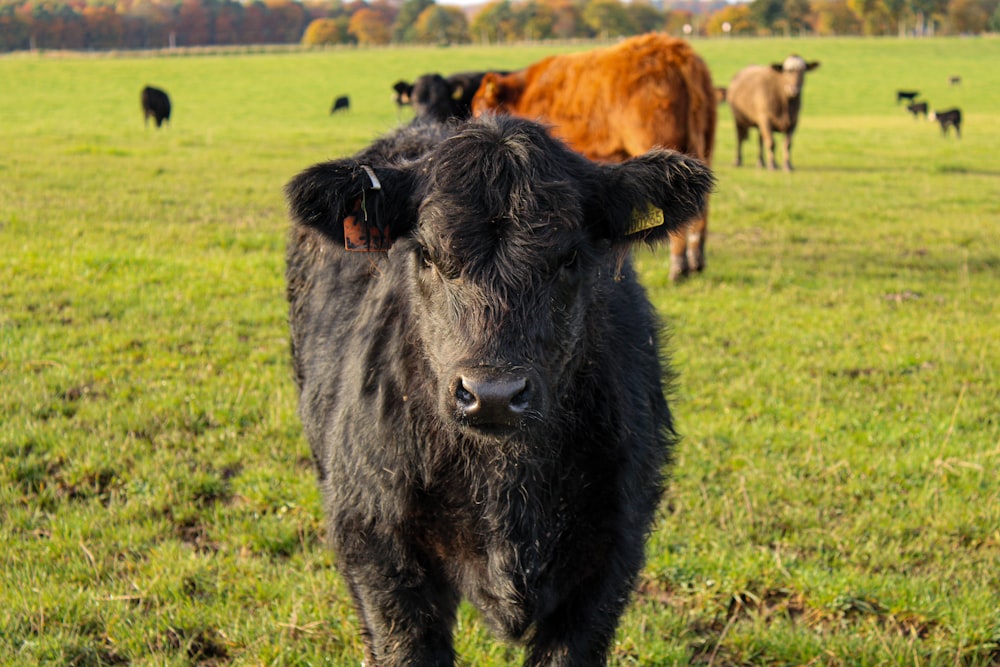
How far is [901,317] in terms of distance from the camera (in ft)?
25.7

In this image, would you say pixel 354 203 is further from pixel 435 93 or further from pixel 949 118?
pixel 949 118

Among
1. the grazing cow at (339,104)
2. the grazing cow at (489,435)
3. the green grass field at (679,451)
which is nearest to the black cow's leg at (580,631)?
the grazing cow at (489,435)

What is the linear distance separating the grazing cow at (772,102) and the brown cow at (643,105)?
10.2 meters

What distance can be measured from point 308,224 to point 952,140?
87.5 feet

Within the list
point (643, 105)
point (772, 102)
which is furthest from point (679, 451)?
point (772, 102)

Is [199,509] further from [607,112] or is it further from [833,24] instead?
[833,24]

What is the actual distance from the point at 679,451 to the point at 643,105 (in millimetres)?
6021

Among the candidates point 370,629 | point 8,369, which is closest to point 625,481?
point 370,629

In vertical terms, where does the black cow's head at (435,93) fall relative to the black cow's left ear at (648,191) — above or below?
above

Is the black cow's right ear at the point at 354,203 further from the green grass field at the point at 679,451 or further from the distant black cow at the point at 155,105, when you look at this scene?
the distant black cow at the point at 155,105

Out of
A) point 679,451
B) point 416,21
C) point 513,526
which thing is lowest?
point 679,451

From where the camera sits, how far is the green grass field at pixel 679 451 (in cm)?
352

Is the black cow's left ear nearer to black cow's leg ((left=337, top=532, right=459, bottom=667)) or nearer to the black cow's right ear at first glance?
the black cow's right ear

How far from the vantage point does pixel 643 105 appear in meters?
9.74
